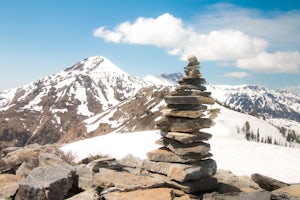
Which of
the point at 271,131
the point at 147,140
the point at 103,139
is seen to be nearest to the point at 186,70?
the point at 147,140

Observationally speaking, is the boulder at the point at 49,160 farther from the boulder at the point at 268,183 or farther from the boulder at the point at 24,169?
the boulder at the point at 268,183

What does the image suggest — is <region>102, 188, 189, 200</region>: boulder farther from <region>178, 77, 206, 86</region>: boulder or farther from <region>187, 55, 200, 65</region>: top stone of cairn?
<region>187, 55, 200, 65</region>: top stone of cairn

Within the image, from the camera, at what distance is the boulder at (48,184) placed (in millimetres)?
13930

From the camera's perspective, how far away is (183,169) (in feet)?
50.7

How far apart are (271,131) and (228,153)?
211 ft

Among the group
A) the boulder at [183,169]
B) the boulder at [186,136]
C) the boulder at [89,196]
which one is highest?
the boulder at [186,136]

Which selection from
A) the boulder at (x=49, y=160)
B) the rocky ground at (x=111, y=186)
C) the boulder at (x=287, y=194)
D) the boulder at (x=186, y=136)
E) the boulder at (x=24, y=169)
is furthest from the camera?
the boulder at (x=49, y=160)

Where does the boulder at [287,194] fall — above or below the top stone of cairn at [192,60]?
below

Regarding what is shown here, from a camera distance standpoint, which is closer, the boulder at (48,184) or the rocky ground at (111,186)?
the rocky ground at (111,186)

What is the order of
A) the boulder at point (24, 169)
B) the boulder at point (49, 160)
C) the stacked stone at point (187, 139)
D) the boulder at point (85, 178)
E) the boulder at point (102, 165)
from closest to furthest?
the stacked stone at point (187, 139) < the boulder at point (85, 178) < the boulder at point (102, 165) < the boulder at point (24, 169) < the boulder at point (49, 160)

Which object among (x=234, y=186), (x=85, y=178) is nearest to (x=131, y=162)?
(x=85, y=178)

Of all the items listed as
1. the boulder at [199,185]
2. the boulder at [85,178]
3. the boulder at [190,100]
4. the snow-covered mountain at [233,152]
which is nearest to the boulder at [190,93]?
the boulder at [190,100]

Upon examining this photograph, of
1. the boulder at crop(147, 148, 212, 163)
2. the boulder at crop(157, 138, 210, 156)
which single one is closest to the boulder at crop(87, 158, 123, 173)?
the boulder at crop(147, 148, 212, 163)

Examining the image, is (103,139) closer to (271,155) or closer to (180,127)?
(271,155)
